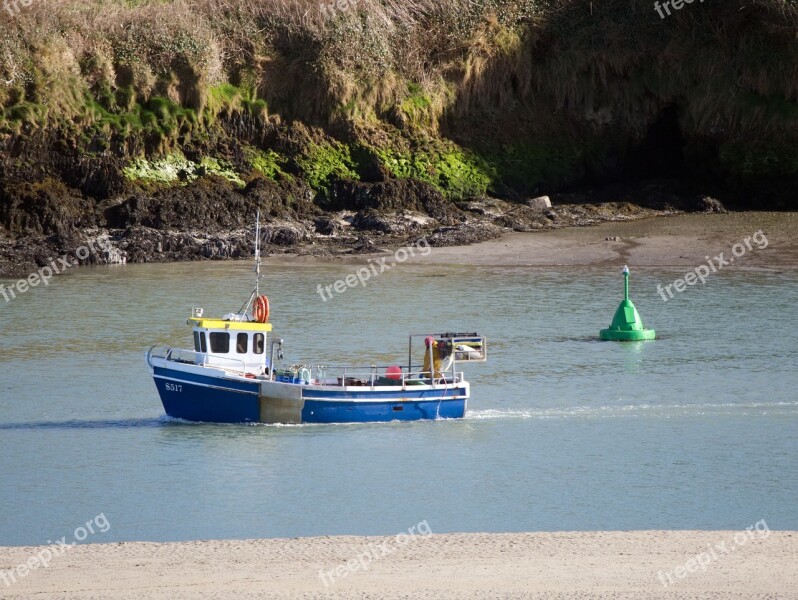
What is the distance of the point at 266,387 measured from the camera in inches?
893

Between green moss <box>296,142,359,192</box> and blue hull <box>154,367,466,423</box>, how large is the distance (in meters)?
23.9

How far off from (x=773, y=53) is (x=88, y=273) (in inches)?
1079

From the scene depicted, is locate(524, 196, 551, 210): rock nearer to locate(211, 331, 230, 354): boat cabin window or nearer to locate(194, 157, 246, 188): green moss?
locate(194, 157, 246, 188): green moss

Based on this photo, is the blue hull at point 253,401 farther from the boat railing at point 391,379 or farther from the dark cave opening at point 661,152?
the dark cave opening at point 661,152

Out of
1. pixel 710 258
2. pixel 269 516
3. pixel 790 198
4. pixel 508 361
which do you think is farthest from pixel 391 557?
pixel 790 198

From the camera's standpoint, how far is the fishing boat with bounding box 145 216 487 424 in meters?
22.7

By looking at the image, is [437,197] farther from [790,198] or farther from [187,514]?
[187,514]

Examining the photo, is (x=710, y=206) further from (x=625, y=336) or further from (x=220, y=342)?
(x=220, y=342)

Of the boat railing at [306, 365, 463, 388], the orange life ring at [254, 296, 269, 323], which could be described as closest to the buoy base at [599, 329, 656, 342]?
the boat railing at [306, 365, 463, 388]

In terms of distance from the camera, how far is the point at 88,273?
39.7 m

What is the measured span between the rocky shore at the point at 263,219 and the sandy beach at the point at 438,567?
2538cm

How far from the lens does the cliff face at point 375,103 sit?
4391 cm

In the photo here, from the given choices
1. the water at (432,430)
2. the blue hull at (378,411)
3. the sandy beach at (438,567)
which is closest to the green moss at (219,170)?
the water at (432,430)

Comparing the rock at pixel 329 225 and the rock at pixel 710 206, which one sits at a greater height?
the rock at pixel 710 206
